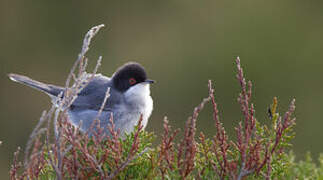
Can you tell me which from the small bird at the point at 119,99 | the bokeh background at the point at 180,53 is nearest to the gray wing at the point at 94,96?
the small bird at the point at 119,99

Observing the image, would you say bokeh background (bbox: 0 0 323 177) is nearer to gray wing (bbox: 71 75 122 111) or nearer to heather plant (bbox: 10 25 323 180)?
gray wing (bbox: 71 75 122 111)

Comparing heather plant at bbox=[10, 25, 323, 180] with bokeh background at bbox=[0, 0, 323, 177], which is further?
bokeh background at bbox=[0, 0, 323, 177]

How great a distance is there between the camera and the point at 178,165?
7.71 feet

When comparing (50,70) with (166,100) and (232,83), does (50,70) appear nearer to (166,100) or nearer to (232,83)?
(166,100)

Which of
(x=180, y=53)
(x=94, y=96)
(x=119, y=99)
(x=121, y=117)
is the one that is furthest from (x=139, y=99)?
(x=180, y=53)

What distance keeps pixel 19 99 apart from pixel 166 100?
291 centimetres

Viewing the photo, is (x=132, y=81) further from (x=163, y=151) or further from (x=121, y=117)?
(x=163, y=151)

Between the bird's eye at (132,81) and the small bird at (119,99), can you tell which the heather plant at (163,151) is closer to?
the small bird at (119,99)

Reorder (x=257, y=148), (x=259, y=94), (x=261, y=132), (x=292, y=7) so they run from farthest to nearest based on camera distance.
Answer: (x=292, y=7) → (x=259, y=94) → (x=261, y=132) → (x=257, y=148)

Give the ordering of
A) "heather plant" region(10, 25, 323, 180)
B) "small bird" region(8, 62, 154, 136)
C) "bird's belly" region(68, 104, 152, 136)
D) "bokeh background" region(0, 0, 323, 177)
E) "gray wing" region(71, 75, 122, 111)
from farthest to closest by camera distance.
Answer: "bokeh background" region(0, 0, 323, 177) → "gray wing" region(71, 75, 122, 111) → "small bird" region(8, 62, 154, 136) → "bird's belly" region(68, 104, 152, 136) → "heather plant" region(10, 25, 323, 180)

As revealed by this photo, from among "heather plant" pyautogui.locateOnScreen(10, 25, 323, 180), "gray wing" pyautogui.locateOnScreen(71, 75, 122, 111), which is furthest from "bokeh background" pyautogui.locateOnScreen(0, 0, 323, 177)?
"heather plant" pyautogui.locateOnScreen(10, 25, 323, 180)

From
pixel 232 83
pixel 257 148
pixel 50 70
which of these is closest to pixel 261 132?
pixel 257 148

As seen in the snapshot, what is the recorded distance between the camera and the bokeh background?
945 cm

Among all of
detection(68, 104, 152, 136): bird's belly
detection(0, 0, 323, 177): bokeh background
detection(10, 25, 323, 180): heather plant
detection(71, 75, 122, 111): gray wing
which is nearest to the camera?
detection(10, 25, 323, 180): heather plant
